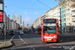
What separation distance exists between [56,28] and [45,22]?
1635mm

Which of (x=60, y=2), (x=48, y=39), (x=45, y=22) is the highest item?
(x=60, y=2)

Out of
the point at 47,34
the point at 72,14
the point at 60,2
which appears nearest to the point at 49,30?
the point at 47,34

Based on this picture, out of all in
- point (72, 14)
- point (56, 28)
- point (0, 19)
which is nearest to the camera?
point (56, 28)

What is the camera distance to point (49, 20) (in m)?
14.2

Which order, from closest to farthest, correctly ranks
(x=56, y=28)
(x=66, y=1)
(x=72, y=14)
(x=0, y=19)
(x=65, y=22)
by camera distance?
(x=56, y=28), (x=66, y=1), (x=0, y=19), (x=72, y=14), (x=65, y=22)

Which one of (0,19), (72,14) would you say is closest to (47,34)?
(0,19)

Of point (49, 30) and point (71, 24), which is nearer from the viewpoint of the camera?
point (49, 30)

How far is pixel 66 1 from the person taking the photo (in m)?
17.5

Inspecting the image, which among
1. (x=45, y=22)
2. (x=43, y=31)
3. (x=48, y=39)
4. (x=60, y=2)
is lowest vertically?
(x=48, y=39)

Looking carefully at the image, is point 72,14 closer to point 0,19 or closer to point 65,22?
point 65,22

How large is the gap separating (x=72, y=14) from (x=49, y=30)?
2056 inches

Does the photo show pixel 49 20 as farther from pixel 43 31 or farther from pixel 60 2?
pixel 60 2

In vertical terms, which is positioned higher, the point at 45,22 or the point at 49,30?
the point at 45,22

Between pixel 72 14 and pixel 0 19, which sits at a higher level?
pixel 72 14
